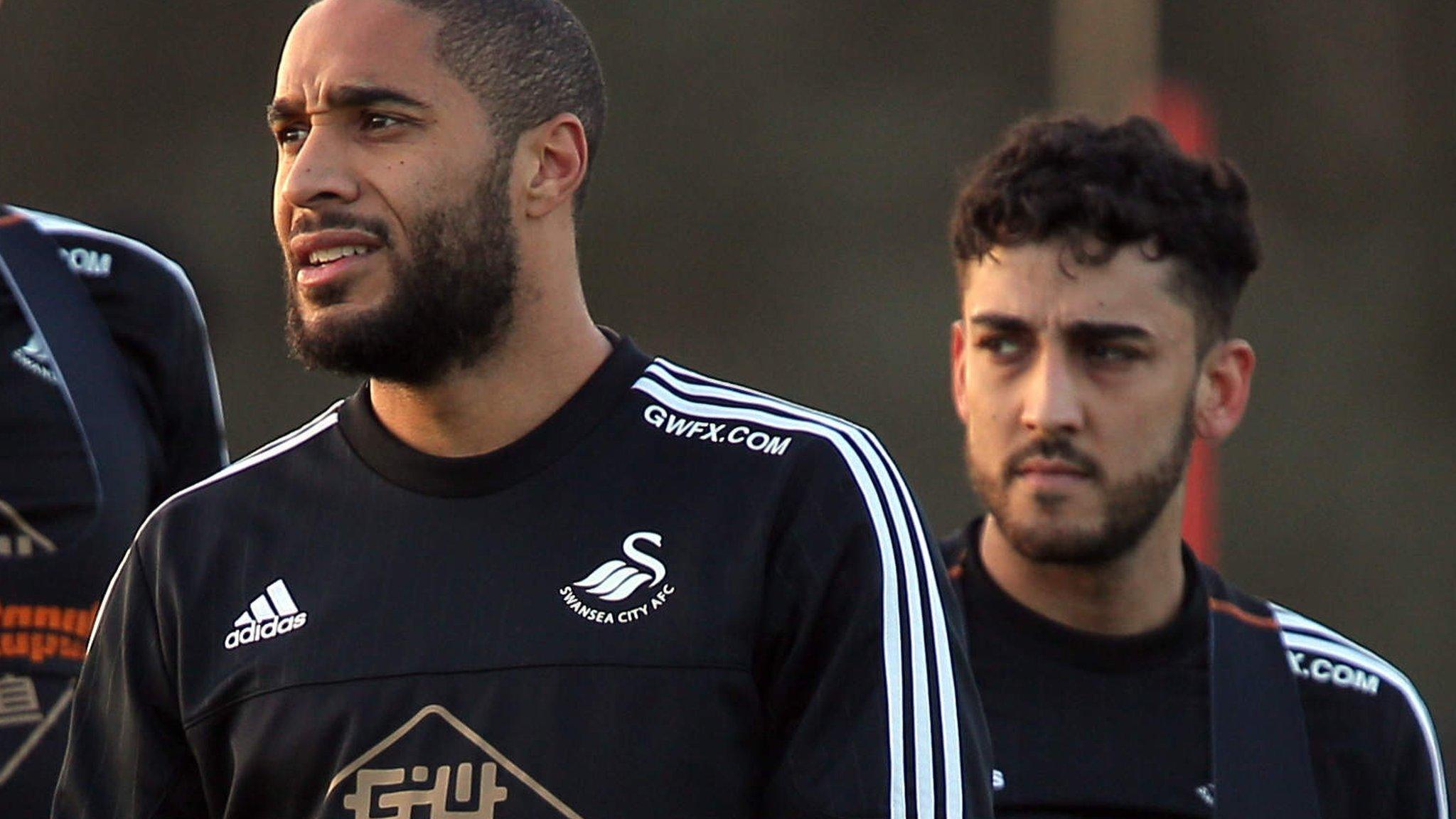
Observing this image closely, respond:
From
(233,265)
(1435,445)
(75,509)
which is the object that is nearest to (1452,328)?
(1435,445)

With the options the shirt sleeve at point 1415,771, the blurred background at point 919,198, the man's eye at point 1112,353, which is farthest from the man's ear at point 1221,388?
the blurred background at point 919,198

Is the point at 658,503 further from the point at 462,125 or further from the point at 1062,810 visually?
the point at 1062,810

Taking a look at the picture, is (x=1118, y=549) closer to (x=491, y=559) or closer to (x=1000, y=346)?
(x=1000, y=346)

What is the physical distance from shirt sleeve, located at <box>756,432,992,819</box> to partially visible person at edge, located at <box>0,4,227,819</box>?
129cm

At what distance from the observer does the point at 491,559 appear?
2746 mm

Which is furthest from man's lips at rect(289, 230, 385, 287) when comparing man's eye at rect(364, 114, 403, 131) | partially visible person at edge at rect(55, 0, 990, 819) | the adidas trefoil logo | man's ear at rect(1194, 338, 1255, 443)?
man's ear at rect(1194, 338, 1255, 443)

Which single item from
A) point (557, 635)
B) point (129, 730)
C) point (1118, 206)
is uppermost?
point (1118, 206)

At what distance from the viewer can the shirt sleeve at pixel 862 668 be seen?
102 inches

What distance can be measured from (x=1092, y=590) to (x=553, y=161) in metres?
1.24

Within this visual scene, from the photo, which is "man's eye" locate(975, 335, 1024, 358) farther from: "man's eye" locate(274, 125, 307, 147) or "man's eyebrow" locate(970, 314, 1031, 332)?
"man's eye" locate(274, 125, 307, 147)

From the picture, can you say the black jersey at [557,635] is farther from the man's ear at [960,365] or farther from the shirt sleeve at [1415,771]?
the shirt sleeve at [1415,771]

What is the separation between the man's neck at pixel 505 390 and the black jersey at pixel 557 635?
0.03 metres

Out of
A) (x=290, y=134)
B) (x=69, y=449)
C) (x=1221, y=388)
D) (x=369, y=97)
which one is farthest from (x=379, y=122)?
(x=1221, y=388)

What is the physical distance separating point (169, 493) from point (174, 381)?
18cm
